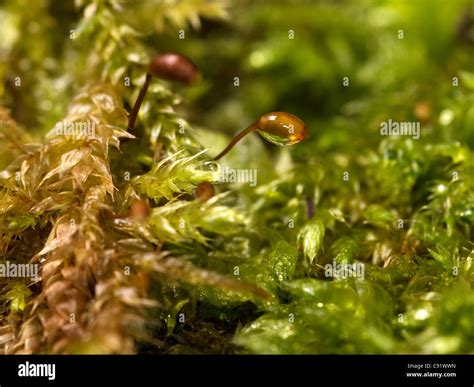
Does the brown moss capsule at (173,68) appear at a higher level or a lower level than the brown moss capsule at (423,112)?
lower

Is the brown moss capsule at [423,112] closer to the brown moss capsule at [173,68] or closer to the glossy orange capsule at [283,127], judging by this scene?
the glossy orange capsule at [283,127]


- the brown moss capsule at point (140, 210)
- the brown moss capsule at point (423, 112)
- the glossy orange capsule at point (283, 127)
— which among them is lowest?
the brown moss capsule at point (140, 210)

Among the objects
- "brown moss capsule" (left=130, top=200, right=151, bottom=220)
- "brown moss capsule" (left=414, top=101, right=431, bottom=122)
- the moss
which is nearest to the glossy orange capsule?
the moss

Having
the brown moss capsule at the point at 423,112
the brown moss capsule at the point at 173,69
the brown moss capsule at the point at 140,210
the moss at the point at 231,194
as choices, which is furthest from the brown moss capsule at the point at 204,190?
the brown moss capsule at the point at 423,112

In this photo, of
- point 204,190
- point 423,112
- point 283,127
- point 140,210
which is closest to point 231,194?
point 204,190

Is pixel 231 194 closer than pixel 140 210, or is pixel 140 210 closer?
pixel 140 210

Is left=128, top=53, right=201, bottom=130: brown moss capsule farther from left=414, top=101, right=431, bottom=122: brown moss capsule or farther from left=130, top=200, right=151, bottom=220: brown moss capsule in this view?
left=414, top=101, right=431, bottom=122: brown moss capsule

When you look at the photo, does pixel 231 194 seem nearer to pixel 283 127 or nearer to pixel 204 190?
pixel 204 190

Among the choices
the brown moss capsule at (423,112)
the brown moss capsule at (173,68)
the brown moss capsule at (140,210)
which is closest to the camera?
the brown moss capsule at (140,210)

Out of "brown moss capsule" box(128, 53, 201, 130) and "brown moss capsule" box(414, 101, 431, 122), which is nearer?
"brown moss capsule" box(128, 53, 201, 130)
